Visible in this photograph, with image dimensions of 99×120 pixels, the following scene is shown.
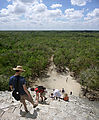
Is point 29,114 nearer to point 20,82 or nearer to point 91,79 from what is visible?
point 20,82

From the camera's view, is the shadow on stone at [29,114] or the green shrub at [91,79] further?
the green shrub at [91,79]

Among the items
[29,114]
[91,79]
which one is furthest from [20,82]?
[91,79]

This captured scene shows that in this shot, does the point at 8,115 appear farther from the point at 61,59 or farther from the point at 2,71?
the point at 61,59

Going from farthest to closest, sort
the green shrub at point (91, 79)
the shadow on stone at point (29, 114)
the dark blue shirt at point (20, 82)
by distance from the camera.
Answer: the green shrub at point (91, 79) < the shadow on stone at point (29, 114) < the dark blue shirt at point (20, 82)

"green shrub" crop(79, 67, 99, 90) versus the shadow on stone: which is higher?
the shadow on stone

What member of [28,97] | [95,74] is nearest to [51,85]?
[95,74]

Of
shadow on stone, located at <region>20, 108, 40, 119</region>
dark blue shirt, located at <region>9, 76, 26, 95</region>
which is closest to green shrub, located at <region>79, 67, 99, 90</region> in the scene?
shadow on stone, located at <region>20, 108, 40, 119</region>

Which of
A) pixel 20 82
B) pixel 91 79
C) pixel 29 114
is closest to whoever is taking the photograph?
pixel 20 82

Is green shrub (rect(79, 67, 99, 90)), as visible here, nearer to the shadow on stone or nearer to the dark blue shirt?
the shadow on stone

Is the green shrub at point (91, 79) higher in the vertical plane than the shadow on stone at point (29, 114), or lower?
lower

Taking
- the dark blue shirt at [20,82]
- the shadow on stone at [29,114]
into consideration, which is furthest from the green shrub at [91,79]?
the dark blue shirt at [20,82]

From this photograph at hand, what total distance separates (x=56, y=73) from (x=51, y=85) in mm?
4743

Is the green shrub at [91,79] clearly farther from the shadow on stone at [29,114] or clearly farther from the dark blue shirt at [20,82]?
the dark blue shirt at [20,82]

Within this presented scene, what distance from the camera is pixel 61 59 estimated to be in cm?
2097
